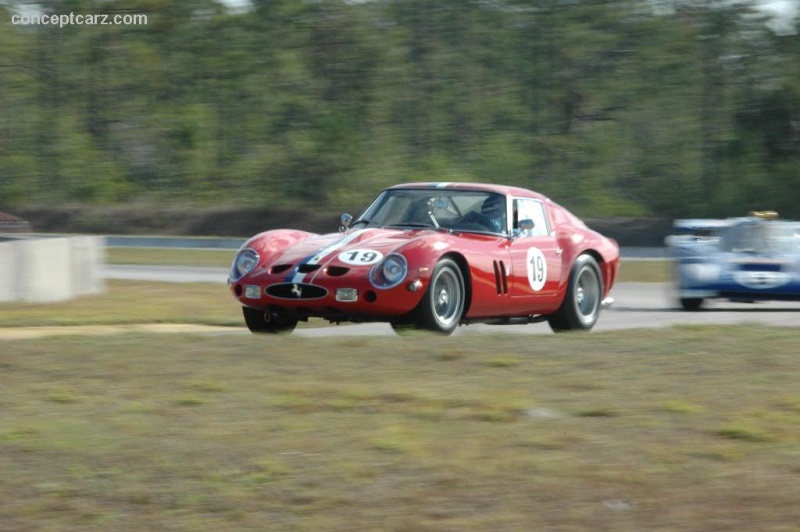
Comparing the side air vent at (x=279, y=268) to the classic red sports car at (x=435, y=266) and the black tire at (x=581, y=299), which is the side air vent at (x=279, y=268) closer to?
the classic red sports car at (x=435, y=266)

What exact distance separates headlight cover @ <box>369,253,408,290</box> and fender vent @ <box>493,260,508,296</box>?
1237mm

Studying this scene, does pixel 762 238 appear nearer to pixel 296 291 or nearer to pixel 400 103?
pixel 296 291

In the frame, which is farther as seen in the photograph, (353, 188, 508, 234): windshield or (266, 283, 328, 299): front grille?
(353, 188, 508, 234): windshield

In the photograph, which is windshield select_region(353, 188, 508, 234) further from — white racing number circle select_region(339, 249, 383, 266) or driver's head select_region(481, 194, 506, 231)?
white racing number circle select_region(339, 249, 383, 266)

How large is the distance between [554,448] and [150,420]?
2029 millimetres

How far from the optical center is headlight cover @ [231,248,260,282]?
424 inches

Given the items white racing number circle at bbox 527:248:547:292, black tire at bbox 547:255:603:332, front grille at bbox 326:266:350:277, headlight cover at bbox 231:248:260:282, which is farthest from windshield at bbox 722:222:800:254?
headlight cover at bbox 231:248:260:282

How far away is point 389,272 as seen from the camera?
10109mm

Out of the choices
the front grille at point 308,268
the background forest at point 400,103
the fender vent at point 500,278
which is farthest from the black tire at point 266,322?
the background forest at point 400,103

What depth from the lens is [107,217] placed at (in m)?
41.8

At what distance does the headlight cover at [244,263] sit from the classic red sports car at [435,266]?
0.5 inches

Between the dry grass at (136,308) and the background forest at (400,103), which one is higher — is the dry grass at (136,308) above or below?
below

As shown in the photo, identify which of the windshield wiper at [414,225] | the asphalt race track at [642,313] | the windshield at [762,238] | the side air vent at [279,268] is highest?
the windshield wiper at [414,225]

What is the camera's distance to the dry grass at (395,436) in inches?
189
